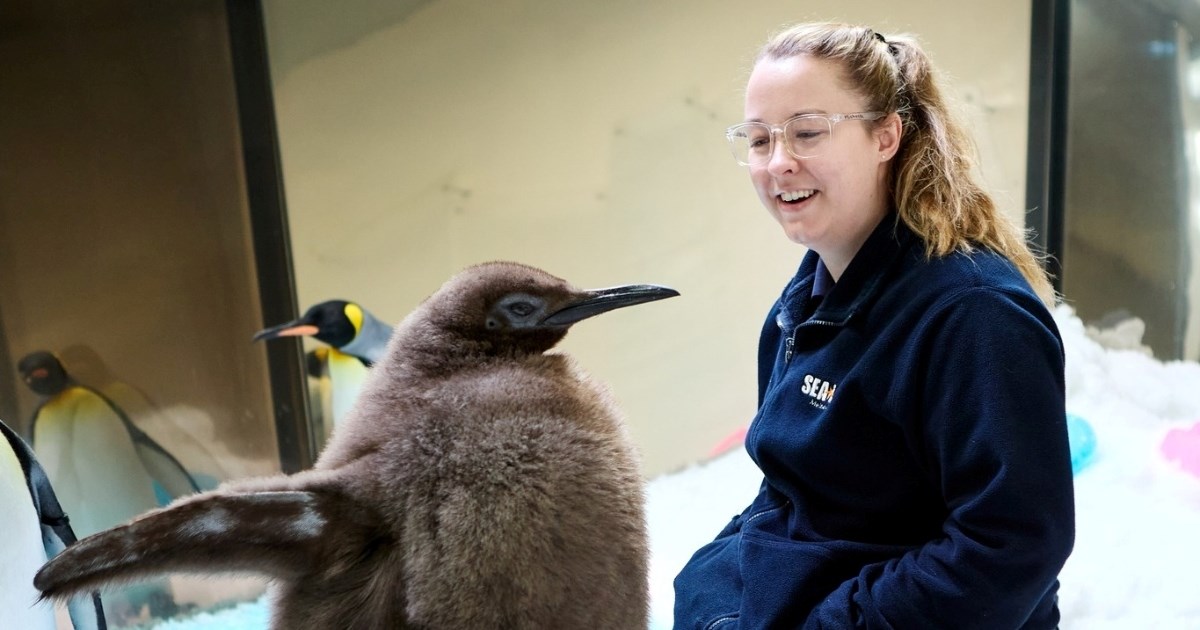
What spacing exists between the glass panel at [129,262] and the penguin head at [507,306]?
1.18m

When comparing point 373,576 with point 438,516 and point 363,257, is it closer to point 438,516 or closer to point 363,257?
point 438,516

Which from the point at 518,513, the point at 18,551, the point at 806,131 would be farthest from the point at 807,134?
the point at 18,551

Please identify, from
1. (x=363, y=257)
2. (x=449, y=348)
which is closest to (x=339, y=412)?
(x=363, y=257)

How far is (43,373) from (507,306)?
1332mm

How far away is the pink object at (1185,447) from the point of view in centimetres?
175

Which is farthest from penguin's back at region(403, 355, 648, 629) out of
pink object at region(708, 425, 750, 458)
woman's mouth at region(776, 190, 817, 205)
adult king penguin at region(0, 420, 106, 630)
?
pink object at region(708, 425, 750, 458)

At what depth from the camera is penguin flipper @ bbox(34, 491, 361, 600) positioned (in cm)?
57

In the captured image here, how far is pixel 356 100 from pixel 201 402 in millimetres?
717

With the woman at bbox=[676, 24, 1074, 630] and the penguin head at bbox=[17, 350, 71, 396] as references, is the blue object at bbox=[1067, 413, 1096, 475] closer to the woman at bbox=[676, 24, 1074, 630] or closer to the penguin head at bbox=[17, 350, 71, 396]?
the woman at bbox=[676, 24, 1074, 630]

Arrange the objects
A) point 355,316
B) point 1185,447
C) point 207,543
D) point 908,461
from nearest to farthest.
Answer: point 207,543, point 908,461, point 1185,447, point 355,316

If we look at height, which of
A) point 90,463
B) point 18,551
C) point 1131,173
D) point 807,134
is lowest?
point 90,463

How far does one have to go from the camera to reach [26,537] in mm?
929

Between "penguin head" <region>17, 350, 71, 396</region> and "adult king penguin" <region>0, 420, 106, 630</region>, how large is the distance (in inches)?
28.6

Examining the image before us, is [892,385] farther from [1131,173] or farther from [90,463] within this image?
[1131,173]
